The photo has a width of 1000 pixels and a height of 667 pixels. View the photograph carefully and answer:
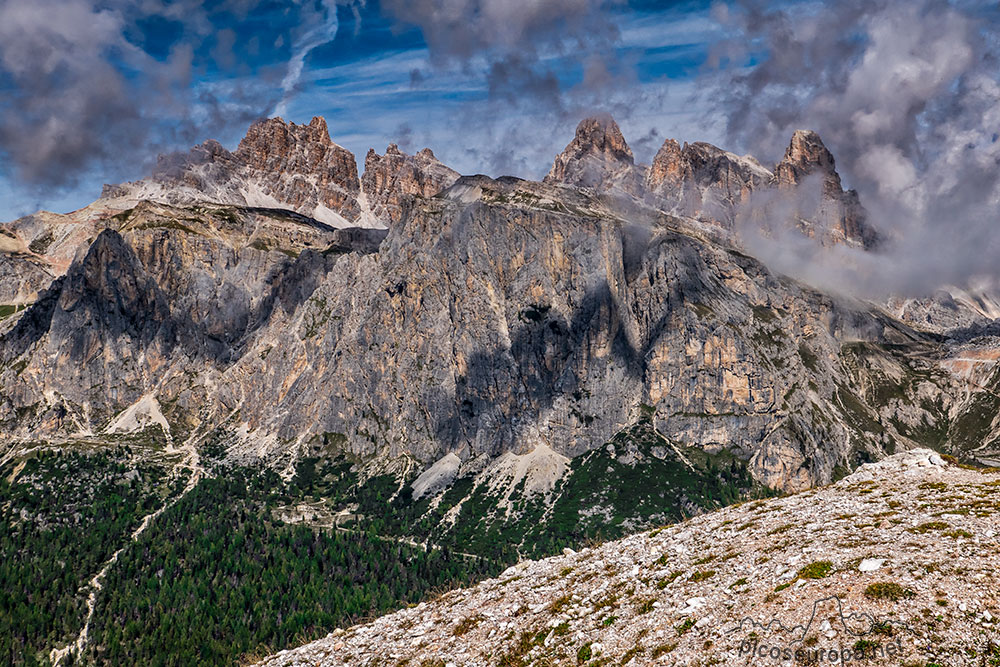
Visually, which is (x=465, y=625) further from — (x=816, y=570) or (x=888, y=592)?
(x=888, y=592)

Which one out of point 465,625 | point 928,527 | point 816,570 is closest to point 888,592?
point 816,570

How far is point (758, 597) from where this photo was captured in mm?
34125

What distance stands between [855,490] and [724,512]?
10230 mm

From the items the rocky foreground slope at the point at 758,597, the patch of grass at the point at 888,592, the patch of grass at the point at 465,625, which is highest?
the patch of grass at the point at 888,592

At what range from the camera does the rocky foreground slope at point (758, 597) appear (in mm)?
29094

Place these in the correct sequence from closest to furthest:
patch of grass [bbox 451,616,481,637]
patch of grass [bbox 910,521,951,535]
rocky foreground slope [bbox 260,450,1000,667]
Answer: rocky foreground slope [bbox 260,450,1000,667] < patch of grass [bbox 910,521,951,535] < patch of grass [bbox 451,616,481,637]

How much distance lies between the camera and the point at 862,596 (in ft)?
103

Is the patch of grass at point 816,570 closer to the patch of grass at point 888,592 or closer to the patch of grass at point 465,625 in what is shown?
the patch of grass at point 888,592

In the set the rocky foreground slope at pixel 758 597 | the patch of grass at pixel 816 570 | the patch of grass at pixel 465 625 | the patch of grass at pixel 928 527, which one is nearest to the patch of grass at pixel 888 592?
the rocky foreground slope at pixel 758 597

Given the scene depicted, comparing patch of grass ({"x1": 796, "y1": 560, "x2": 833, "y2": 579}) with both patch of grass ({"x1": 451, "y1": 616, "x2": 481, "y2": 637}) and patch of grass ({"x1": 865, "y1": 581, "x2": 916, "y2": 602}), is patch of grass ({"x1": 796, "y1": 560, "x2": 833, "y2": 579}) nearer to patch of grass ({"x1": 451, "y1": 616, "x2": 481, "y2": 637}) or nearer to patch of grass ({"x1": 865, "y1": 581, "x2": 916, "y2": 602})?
patch of grass ({"x1": 865, "y1": 581, "x2": 916, "y2": 602})

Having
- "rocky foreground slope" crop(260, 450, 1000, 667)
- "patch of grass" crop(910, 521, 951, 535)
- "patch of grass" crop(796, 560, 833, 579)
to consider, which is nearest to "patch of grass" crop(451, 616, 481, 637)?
"rocky foreground slope" crop(260, 450, 1000, 667)

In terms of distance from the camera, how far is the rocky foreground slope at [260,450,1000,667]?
29.1 m

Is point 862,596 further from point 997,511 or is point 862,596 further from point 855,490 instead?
point 855,490

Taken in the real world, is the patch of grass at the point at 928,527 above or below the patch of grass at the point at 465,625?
above
